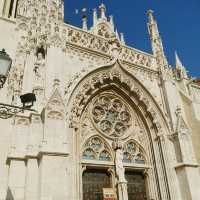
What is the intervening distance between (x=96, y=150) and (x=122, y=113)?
222cm

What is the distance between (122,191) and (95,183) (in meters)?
0.97

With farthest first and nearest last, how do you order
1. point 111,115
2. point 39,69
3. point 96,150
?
point 111,115
point 96,150
point 39,69

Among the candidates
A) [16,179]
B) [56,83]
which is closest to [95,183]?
[16,179]

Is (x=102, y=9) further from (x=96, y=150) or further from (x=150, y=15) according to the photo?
(x=96, y=150)

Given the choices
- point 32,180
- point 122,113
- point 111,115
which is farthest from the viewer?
point 122,113

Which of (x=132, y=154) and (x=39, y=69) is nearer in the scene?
(x=39, y=69)

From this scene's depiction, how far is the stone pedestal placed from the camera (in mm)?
8493

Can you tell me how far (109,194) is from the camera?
8.67 m

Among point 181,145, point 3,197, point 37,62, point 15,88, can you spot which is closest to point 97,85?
point 37,62

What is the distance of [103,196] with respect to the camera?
8.59 m

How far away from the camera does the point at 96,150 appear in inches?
369

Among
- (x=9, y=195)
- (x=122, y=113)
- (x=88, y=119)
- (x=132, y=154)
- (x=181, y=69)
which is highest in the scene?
(x=181, y=69)

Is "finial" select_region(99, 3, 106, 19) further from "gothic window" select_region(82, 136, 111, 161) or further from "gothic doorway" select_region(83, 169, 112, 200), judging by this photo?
"gothic doorway" select_region(83, 169, 112, 200)

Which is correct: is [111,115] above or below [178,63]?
below
